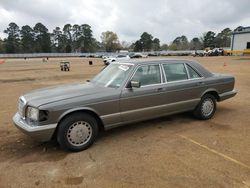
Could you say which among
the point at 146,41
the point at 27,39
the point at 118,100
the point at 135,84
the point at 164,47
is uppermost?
the point at 27,39

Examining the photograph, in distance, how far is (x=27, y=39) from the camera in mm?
102625

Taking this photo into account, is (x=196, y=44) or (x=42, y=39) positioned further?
(x=196, y=44)

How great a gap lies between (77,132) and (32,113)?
840mm

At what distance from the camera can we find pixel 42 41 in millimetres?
103812

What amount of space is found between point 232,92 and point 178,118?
172cm

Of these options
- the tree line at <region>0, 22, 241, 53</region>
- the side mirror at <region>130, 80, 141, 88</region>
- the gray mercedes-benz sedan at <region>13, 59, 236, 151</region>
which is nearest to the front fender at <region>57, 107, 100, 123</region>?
the gray mercedes-benz sedan at <region>13, 59, 236, 151</region>

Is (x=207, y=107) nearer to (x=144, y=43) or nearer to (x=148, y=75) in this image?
(x=148, y=75)

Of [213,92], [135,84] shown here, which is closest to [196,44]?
[213,92]

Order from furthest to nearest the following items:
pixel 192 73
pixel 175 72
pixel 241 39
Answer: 1. pixel 241 39
2. pixel 192 73
3. pixel 175 72

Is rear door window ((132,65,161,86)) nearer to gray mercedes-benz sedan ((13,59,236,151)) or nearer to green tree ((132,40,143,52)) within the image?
gray mercedes-benz sedan ((13,59,236,151))

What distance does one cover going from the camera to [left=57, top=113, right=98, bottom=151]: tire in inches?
159

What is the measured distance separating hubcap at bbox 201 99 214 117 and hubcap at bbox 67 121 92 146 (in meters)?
2.96

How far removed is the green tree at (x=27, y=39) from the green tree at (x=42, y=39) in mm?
1717

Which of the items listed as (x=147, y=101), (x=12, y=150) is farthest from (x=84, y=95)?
(x=12, y=150)
